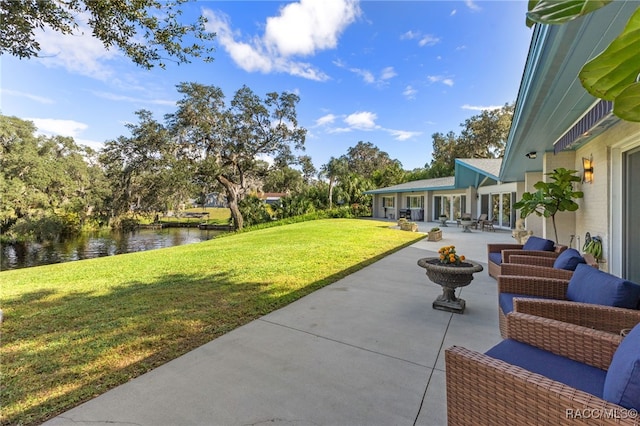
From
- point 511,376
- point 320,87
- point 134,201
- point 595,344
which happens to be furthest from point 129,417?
point 134,201

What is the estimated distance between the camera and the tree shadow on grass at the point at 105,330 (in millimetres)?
2381

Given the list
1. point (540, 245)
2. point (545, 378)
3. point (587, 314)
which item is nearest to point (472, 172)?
point (540, 245)

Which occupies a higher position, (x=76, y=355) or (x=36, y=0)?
(x=36, y=0)

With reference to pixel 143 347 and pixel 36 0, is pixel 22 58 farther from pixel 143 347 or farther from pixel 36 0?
pixel 143 347

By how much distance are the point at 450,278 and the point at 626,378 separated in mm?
2809

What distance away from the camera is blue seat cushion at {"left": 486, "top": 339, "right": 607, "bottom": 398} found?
5.46 ft

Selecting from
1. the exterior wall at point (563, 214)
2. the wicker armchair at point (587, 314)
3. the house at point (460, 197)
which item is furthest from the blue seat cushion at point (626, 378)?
the house at point (460, 197)

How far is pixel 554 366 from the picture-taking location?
6.00 feet

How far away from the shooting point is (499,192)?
51.9 feet

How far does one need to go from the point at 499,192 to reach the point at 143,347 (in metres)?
17.4

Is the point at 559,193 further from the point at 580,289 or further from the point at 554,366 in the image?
the point at 554,366

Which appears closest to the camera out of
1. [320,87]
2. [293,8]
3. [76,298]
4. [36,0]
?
[36,0]

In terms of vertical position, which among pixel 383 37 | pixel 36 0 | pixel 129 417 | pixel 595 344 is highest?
pixel 383 37

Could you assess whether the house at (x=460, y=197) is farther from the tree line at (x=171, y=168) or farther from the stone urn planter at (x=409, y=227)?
the tree line at (x=171, y=168)
